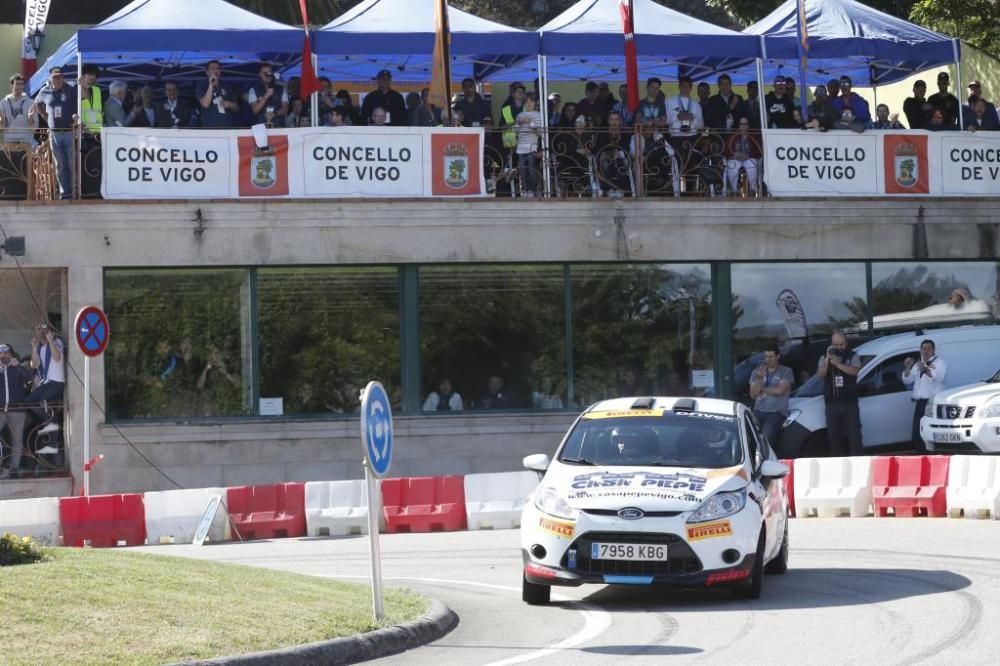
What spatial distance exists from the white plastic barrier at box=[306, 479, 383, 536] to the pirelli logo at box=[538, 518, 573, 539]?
767 centimetres

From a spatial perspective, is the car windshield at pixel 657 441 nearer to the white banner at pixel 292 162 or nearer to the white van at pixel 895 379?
the white van at pixel 895 379

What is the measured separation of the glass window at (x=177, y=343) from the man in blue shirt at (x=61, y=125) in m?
1.48

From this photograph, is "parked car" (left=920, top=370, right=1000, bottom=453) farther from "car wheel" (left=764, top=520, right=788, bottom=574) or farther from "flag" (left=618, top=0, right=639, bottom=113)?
"car wheel" (left=764, top=520, right=788, bottom=574)

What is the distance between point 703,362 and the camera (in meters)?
24.6

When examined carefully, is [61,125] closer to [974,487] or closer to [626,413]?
[626,413]

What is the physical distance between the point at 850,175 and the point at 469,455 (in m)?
7.01

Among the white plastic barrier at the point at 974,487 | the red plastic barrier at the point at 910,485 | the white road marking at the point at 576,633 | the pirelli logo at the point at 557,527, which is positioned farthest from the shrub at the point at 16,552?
the white plastic barrier at the point at 974,487

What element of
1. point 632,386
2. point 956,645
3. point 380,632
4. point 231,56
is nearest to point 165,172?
point 231,56

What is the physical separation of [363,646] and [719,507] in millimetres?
3191

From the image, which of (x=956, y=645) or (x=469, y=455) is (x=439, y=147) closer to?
(x=469, y=455)

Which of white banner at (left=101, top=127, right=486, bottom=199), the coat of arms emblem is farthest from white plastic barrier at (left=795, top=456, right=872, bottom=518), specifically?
white banner at (left=101, top=127, right=486, bottom=199)

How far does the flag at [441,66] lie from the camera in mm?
23219

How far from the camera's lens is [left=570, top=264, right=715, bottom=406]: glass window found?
80.1 ft

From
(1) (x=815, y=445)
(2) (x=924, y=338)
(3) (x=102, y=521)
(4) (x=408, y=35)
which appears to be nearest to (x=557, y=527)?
(3) (x=102, y=521)
